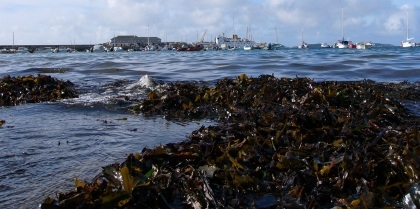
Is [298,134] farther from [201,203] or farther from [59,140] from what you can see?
[59,140]

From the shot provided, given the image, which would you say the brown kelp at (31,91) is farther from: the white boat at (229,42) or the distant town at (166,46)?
the white boat at (229,42)

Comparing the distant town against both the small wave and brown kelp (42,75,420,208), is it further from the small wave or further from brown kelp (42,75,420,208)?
brown kelp (42,75,420,208)

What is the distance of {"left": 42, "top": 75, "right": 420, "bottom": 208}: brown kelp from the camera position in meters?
2.81

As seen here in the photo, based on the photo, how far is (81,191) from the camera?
9.48 feet

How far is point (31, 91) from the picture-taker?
8789 millimetres

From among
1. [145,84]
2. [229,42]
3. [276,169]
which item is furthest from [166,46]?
[276,169]

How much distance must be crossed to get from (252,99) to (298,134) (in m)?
2.75

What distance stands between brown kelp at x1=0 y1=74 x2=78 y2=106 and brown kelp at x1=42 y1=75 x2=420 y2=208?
5085 mm

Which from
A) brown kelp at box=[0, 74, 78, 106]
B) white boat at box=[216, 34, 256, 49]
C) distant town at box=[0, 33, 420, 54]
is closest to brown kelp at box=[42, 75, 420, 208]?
brown kelp at box=[0, 74, 78, 106]

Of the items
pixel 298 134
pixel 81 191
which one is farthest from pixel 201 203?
pixel 298 134

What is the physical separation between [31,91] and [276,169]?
700 cm

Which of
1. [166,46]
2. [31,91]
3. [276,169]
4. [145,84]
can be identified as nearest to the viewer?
[276,169]

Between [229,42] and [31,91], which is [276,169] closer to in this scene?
[31,91]

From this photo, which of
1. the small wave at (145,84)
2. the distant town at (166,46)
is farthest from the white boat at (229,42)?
the small wave at (145,84)
